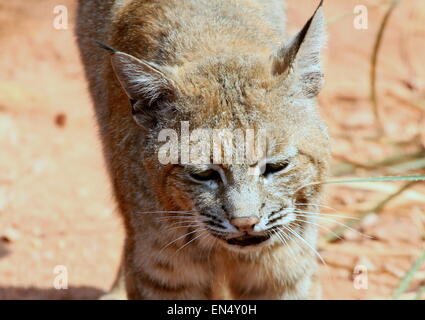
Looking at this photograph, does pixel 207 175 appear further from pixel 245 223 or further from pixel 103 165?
pixel 103 165

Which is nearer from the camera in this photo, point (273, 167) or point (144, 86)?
point (273, 167)

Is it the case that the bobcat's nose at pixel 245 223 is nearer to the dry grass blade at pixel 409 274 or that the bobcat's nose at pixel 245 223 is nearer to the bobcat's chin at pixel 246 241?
the bobcat's chin at pixel 246 241

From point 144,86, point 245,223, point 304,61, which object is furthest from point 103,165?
point 245,223

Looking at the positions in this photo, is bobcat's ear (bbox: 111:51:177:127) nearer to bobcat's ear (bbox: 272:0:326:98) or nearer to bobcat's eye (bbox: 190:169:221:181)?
bobcat's eye (bbox: 190:169:221:181)

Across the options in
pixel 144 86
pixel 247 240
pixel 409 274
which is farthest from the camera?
pixel 409 274

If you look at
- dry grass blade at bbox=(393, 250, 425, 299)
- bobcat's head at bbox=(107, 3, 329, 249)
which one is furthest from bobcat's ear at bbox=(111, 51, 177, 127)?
dry grass blade at bbox=(393, 250, 425, 299)

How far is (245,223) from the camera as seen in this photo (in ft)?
12.0

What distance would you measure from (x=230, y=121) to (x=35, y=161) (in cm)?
380

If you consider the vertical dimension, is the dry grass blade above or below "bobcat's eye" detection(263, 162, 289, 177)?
below

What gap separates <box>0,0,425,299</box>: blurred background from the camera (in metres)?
5.87

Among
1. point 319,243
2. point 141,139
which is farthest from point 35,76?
point 141,139

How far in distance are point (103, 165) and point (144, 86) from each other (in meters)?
1.93

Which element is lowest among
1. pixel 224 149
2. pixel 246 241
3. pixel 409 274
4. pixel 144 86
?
pixel 409 274

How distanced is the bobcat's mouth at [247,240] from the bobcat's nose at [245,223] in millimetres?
119
